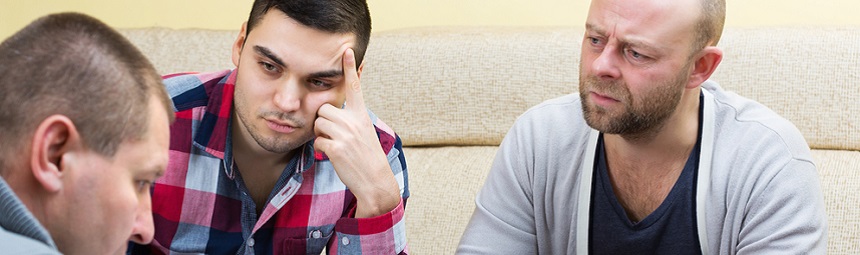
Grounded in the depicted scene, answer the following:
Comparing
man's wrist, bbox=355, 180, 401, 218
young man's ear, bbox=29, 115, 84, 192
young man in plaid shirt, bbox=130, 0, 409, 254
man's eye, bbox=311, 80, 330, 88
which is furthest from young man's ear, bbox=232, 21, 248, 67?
young man's ear, bbox=29, 115, 84, 192

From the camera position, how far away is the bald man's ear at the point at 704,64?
164 centimetres

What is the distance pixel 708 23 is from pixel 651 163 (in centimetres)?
23

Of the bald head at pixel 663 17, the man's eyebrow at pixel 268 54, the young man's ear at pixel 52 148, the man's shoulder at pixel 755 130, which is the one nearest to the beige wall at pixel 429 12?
the man's shoulder at pixel 755 130

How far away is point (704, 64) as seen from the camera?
5.44 ft

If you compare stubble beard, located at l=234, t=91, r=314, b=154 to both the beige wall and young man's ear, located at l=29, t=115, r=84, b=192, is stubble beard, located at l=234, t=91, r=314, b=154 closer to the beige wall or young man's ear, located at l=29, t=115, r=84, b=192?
young man's ear, located at l=29, t=115, r=84, b=192

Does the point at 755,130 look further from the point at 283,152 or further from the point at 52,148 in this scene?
the point at 52,148

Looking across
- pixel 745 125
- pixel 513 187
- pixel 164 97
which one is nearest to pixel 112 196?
pixel 164 97

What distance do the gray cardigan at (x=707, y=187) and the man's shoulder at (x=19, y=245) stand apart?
914 mm

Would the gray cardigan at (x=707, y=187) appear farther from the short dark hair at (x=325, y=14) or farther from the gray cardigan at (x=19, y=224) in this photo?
the gray cardigan at (x=19, y=224)

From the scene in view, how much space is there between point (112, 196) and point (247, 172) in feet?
2.17

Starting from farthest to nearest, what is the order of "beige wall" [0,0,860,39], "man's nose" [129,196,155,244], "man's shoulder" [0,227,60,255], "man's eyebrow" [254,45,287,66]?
"beige wall" [0,0,860,39] < "man's eyebrow" [254,45,287,66] < "man's nose" [129,196,155,244] < "man's shoulder" [0,227,60,255]

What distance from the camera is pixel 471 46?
226cm

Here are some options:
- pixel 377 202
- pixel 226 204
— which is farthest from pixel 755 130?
pixel 226 204

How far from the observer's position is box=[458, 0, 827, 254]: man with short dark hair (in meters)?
1.60
